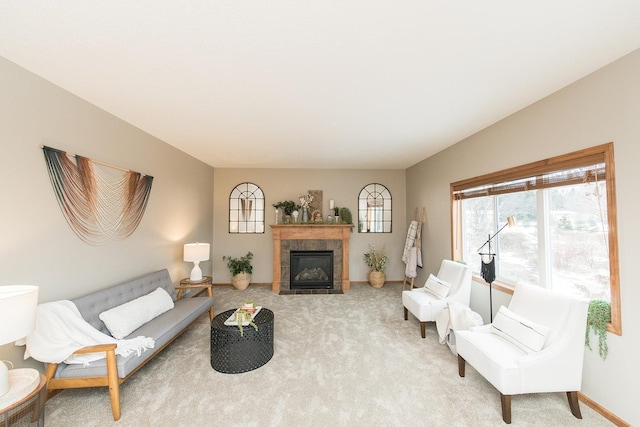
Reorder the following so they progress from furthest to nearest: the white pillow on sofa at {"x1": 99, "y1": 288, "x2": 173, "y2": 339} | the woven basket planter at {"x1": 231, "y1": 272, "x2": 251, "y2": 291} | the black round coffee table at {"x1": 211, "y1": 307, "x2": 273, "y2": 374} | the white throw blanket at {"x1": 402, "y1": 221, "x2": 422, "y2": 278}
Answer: the woven basket planter at {"x1": 231, "y1": 272, "x2": 251, "y2": 291}
the white throw blanket at {"x1": 402, "y1": 221, "x2": 422, "y2": 278}
the black round coffee table at {"x1": 211, "y1": 307, "x2": 273, "y2": 374}
the white pillow on sofa at {"x1": 99, "y1": 288, "x2": 173, "y2": 339}

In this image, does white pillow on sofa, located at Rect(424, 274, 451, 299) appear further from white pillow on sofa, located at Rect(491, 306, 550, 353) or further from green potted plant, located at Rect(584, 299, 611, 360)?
green potted plant, located at Rect(584, 299, 611, 360)

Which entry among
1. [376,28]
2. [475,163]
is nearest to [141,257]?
[376,28]

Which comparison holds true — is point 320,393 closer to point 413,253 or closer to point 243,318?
point 243,318

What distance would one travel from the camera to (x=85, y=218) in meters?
2.53

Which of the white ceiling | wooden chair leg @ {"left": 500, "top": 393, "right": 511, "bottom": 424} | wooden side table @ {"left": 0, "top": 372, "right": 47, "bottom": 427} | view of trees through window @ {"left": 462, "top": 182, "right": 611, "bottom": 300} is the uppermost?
the white ceiling

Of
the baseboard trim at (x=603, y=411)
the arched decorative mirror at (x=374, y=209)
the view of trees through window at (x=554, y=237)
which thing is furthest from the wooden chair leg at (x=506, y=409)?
the arched decorative mirror at (x=374, y=209)

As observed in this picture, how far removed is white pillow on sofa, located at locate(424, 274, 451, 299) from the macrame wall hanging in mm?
4017

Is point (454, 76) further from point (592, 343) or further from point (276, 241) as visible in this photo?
point (276, 241)

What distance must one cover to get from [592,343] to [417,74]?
2588 mm

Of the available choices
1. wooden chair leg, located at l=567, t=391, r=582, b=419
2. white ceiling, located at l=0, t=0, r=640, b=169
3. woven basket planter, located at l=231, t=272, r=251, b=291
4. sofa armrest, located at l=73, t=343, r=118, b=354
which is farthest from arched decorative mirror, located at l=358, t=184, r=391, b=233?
sofa armrest, located at l=73, t=343, r=118, b=354

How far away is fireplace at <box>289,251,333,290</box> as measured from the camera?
5430mm

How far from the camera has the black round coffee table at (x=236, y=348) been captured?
8.22ft

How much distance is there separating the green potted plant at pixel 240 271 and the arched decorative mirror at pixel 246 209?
2.21 feet

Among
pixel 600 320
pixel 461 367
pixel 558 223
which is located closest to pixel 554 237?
pixel 558 223
